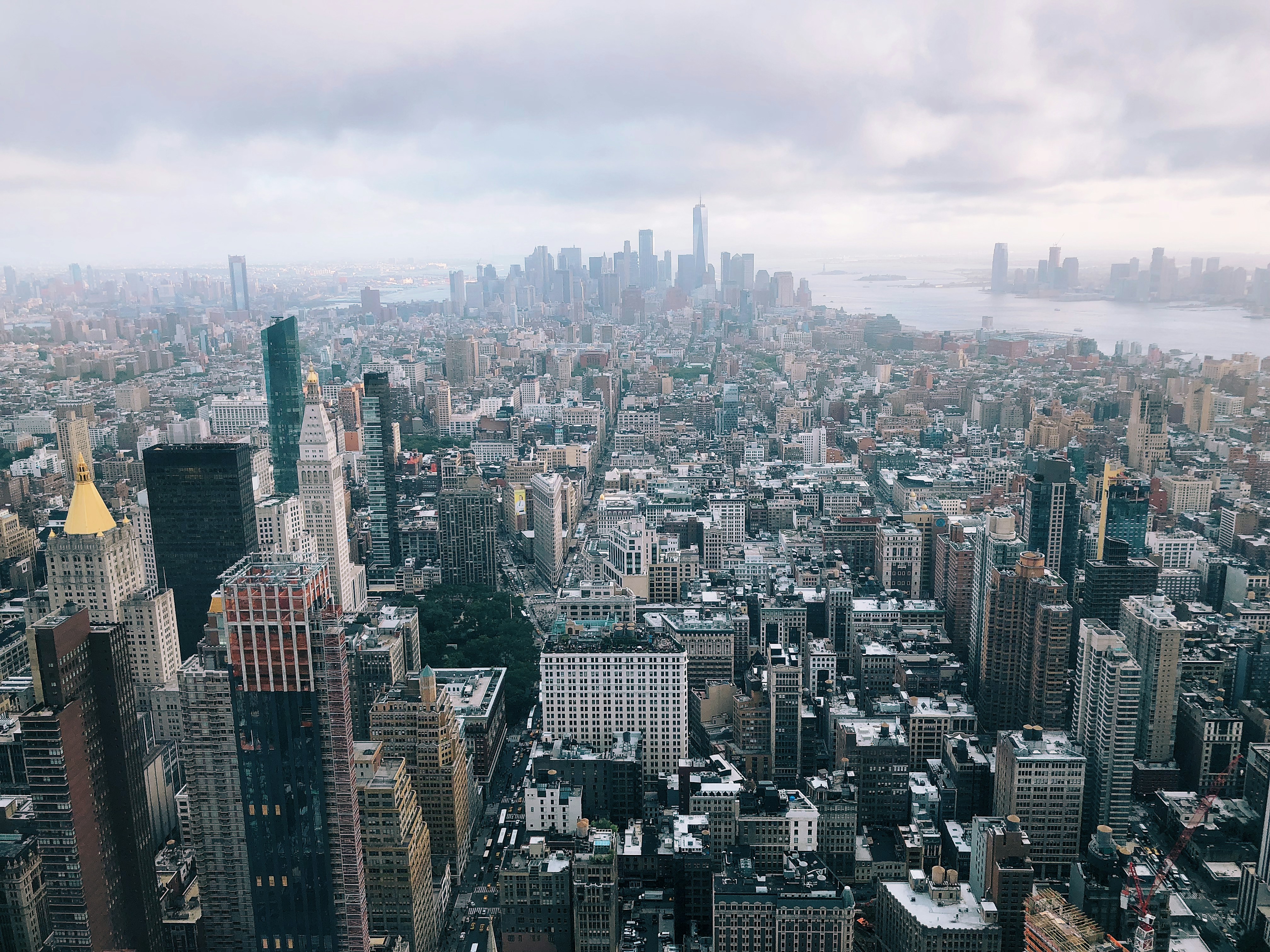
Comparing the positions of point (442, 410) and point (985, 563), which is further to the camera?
point (442, 410)

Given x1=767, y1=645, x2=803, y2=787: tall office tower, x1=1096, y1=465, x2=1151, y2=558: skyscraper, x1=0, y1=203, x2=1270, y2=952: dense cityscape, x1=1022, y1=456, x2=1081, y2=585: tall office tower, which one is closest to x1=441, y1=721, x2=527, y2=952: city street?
x1=0, y1=203, x2=1270, y2=952: dense cityscape

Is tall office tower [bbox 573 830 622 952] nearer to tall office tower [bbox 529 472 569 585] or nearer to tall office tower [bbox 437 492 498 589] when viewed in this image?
tall office tower [bbox 437 492 498 589]

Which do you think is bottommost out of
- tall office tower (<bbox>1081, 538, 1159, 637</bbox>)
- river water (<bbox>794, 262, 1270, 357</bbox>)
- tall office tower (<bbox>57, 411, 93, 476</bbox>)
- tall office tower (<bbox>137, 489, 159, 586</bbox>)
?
tall office tower (<bbox>1081, 538, 1159, 637</bbox>)

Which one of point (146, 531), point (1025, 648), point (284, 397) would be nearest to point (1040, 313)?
point (1025, 648)

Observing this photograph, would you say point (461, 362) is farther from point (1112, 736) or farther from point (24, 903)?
point (24, 903)

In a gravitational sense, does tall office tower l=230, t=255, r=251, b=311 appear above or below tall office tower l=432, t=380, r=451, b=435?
above

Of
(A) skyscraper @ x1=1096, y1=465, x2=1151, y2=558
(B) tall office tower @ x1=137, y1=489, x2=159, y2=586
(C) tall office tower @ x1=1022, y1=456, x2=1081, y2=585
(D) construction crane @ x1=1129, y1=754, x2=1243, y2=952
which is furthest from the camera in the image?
(A) skyscraper @ x1=1096, y1=465, x2=1151, y2=558
